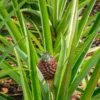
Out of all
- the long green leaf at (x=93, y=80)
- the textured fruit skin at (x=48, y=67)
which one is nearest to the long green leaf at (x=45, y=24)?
the textured fruit skin at (x=48, y=67)

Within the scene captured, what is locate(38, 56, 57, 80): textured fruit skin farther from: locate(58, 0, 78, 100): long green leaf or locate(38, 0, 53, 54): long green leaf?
locate(38, 0, 53, 54): long green leaf

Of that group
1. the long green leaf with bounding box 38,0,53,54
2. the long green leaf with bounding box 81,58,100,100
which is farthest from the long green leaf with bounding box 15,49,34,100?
the long green leaf with bounding box 38,0,53,54

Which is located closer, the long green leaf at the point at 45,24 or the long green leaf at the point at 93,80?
the long green leaf at the point at 93,80

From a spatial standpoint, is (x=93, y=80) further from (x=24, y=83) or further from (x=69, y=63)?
(x=24, y=83)

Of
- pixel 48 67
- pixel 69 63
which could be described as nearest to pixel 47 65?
pixel 48 67

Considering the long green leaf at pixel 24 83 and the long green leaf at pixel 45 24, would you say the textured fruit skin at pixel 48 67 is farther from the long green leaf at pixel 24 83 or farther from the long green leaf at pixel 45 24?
the long green leaf at pixel 45 24

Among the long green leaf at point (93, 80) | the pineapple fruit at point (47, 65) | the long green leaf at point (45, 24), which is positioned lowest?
the long green leaf at point (93, 80)

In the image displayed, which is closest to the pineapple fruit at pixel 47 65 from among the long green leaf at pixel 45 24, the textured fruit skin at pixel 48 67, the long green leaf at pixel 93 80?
the textured fruit skin at pixel 48 67

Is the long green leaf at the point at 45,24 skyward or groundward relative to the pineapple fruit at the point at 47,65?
skyward

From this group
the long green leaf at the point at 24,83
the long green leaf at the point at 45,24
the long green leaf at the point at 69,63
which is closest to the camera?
the long green leaf at the point at 69,63

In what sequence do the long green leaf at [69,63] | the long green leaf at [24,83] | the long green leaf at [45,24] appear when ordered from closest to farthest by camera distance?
the long green leaf at [69,63] → the long green leaf at [24,83] → the long green leaf at [45,24]
